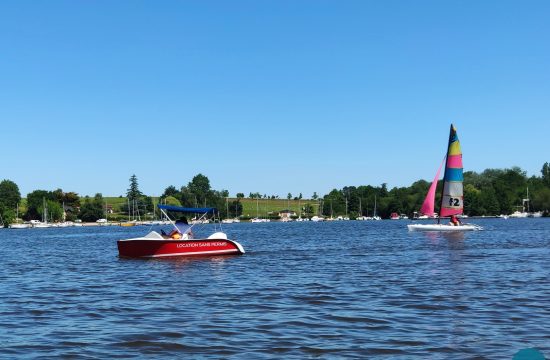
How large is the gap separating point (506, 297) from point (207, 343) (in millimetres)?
12452

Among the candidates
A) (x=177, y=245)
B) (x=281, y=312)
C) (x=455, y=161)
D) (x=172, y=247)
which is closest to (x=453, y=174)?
(x=455, y=161)

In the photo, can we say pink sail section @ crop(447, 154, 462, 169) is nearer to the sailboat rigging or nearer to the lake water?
the sailboat rigging

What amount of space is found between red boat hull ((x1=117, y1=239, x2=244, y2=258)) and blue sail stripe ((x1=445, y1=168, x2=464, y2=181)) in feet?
166

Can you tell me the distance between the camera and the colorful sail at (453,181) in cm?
9006

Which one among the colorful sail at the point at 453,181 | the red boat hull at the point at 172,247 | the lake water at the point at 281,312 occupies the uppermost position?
the colorful sail at the point at 453,181

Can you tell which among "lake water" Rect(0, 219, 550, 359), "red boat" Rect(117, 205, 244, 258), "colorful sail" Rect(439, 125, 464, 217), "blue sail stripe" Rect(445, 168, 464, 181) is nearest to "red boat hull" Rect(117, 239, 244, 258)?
"red boat" Rect(117, 205, 244, 258)

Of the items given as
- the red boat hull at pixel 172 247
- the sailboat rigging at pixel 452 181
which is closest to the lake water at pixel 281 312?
the red boat hull at pixel 172 247

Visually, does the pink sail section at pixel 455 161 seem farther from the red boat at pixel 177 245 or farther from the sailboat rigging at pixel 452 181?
the red boat at pixel 177 245

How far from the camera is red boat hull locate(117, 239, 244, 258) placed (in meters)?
45.9

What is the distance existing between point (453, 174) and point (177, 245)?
179 feet

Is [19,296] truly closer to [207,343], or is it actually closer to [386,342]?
[207,343]

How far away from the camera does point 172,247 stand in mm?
45969

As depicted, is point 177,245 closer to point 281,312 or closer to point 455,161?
point 281,312

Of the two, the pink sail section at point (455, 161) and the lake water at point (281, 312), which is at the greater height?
the pink sail section at point (455, 161)
